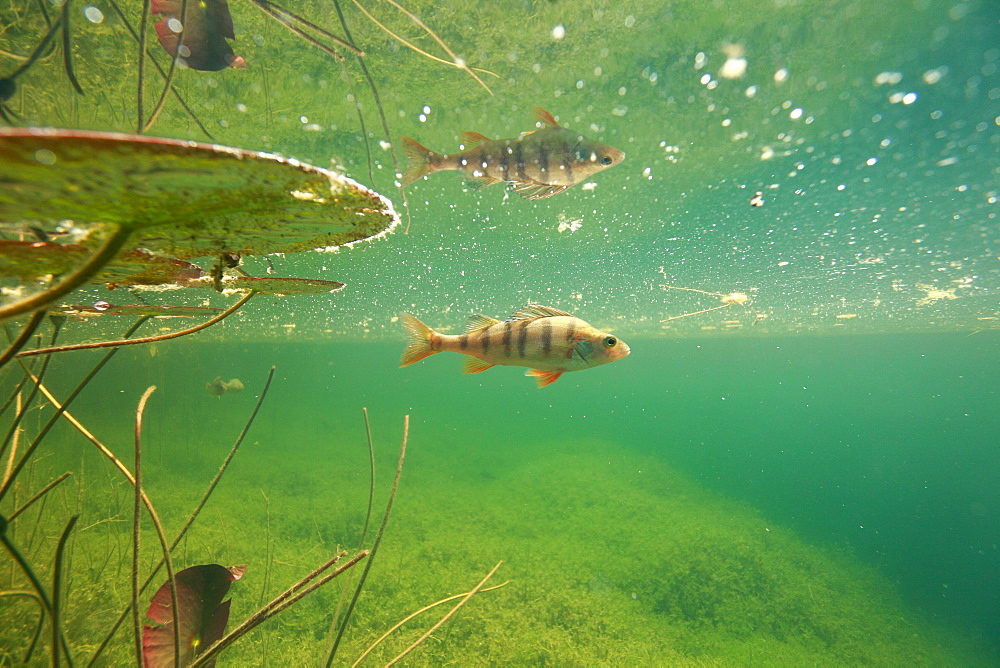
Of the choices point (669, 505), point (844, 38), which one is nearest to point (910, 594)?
point (669, 505)

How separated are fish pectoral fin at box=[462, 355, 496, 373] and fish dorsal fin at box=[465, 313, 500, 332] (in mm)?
250

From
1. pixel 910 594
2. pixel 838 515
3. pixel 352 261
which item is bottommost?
pixel 838 515

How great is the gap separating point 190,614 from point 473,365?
7.91ft

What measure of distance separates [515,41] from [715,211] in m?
7.28

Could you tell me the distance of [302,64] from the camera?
562 centimetres

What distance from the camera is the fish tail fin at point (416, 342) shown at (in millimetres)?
3336

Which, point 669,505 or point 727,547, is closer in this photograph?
point 727,547

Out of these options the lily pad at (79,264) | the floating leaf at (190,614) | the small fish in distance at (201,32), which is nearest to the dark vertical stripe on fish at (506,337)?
the lily pad at (79,264)

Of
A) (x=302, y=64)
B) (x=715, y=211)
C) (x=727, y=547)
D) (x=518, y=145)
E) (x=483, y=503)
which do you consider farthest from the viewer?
(x=483, y=503)

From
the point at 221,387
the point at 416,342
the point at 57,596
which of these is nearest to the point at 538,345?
the point at 416,342

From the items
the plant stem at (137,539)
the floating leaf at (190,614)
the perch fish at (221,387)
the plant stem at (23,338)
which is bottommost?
the floating leaf at (190,614)

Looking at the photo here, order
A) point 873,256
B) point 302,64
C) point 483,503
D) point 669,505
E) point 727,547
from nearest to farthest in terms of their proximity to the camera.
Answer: point 302,64
point 873,256
point 727,547
point 483,503
point 669,505

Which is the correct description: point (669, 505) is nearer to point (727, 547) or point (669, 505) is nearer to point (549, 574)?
point (727, 547)

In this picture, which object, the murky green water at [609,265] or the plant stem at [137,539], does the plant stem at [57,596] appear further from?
the murky green water at [609,265]
